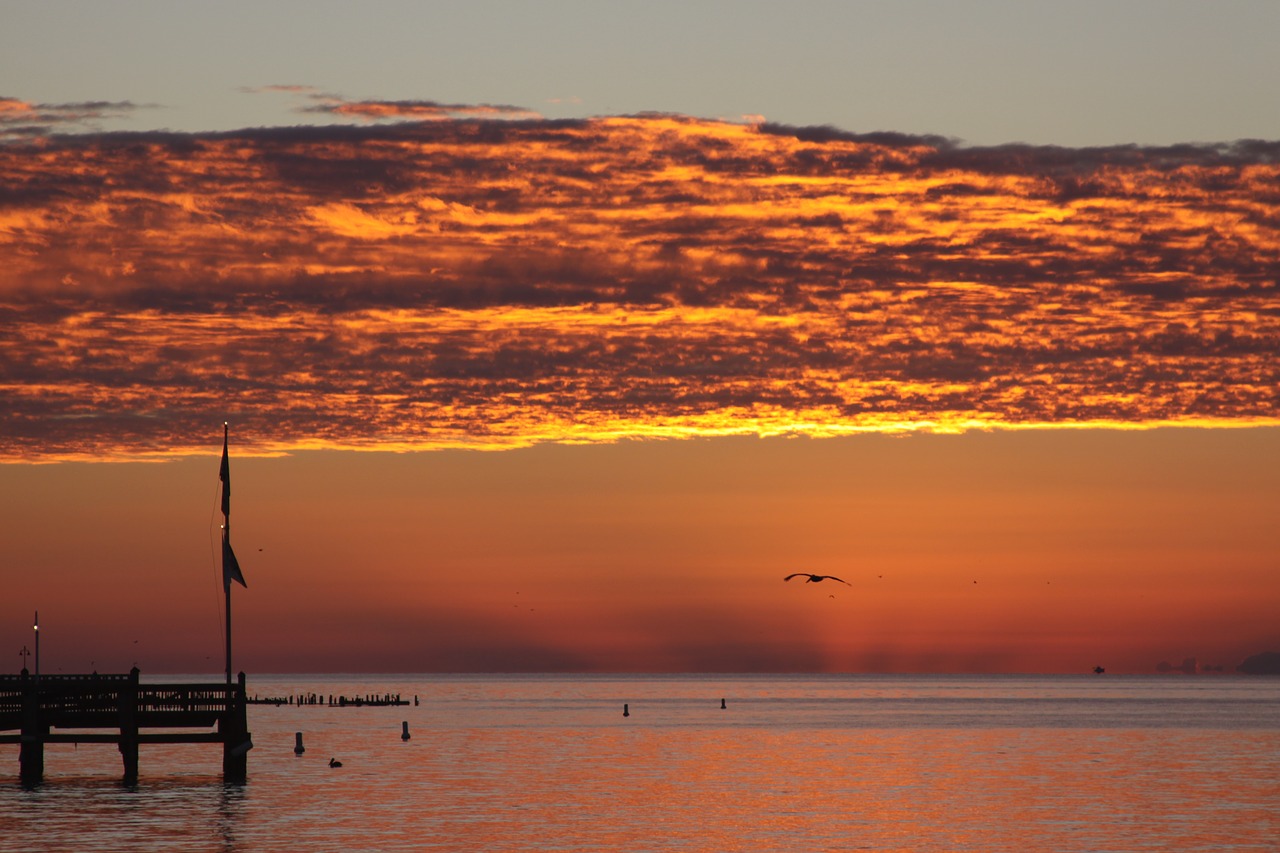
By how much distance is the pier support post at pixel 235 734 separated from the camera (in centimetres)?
6950

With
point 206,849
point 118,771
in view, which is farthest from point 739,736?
point 206,849

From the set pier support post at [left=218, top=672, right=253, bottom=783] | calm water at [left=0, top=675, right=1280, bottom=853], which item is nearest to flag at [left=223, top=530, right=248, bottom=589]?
pier support post at [left=218, top=672, right=253, bottom=783]

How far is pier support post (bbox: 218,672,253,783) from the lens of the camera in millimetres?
69500

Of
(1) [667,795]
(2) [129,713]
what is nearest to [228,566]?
(2) [129,713]

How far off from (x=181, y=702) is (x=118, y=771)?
63.4ft

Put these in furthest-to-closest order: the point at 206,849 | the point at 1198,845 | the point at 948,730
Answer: the point at 948,730 < the point at 1198,845 < the point at 206,849

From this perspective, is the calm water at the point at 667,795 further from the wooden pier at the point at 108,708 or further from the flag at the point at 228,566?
the flag at the point at 228,566

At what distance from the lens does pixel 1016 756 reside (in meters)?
104

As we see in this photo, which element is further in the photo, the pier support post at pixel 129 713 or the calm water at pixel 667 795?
the pier support post at pixel 129 713

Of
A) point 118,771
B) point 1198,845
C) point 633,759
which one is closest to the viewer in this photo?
point 1198,845

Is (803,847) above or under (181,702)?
under

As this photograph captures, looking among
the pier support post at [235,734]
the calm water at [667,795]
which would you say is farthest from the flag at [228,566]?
the calm water at [667,795]

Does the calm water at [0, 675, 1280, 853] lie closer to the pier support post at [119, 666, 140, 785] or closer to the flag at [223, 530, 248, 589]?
the pier support post at [119, 666, 140, 785]

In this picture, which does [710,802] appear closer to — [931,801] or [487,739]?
[931,801]
